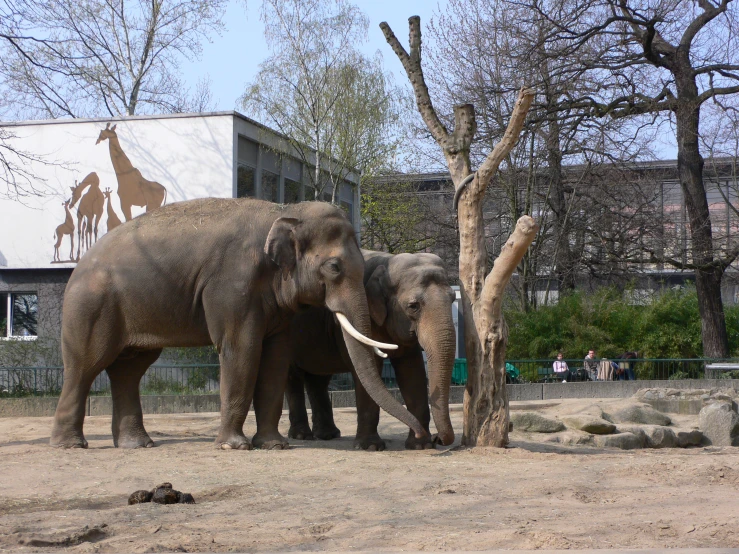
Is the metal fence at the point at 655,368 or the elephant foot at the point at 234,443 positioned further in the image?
the metal fence at the point at 655,368

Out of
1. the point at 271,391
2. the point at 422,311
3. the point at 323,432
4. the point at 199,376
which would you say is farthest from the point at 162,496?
the point at 199,376

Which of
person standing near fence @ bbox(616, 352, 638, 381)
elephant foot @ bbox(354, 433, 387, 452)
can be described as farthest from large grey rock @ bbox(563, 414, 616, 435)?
person standing near fence @ bbox(616, 352, 638, 381)

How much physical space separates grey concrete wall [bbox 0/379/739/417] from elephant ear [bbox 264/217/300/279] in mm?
7669

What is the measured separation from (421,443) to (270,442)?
1626 millimetres

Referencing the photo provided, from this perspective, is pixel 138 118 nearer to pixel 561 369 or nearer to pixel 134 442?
pixel 561 369

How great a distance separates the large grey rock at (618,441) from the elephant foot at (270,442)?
173 inches

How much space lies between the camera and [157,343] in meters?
11.4

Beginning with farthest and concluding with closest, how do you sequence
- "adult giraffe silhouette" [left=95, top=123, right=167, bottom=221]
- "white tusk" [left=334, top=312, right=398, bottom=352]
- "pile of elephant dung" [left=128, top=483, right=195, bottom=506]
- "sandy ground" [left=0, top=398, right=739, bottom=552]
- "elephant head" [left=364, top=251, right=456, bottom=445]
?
"adult giraffe silhouette" [left=95, top=123, right=167, bottom=221] → "elephant head" [left=364, top=251, right=456, bottom=445] → "white tusk" [left=334, top=312, right=398, bottom=352] → "pile of elephant dung" [left=128, top=483, right=195, bottom=506] → "sandy ground" [left=0, top=398, right=739, bottom=552]

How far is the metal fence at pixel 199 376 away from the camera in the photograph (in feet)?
64.5

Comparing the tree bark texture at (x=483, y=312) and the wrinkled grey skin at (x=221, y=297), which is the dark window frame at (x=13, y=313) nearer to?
the wrinkled grey skin at (x=221, y=297)

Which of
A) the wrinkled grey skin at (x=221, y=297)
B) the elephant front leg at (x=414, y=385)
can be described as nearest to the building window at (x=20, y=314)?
the wrinkled grey skin at (x=221, y=297)

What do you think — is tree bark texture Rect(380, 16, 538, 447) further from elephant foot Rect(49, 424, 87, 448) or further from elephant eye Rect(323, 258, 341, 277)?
elephant foot Rect(49, 424, 87, 448)

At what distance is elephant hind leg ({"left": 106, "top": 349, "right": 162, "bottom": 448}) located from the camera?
11.6 m

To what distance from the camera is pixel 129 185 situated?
2597cm
